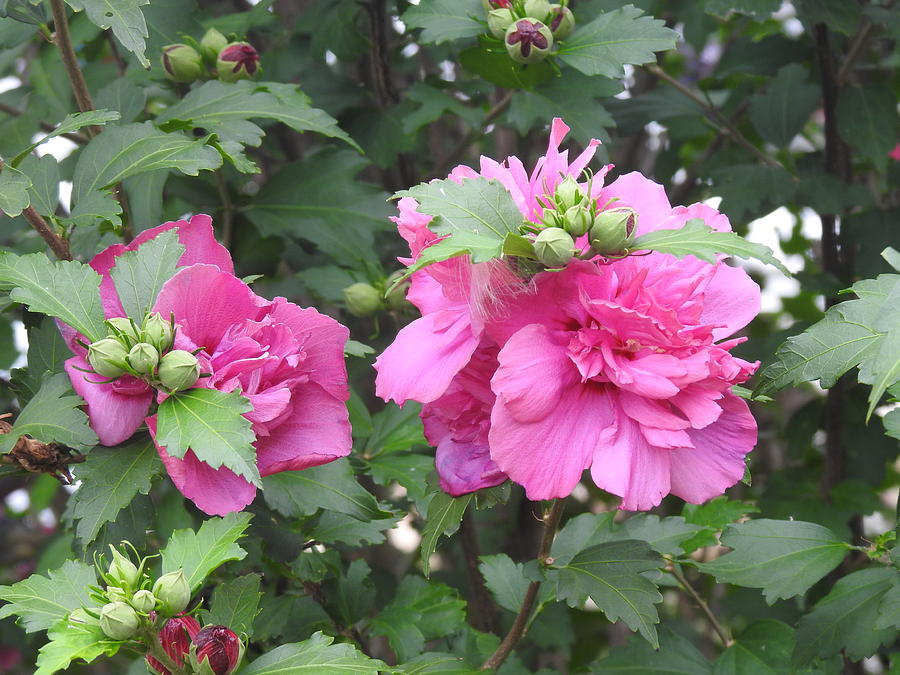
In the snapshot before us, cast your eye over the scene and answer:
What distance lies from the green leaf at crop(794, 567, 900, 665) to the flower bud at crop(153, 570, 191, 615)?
723 millimetres

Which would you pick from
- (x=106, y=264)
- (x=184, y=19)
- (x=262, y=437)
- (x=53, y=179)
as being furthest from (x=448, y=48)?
(x=262, y=437)

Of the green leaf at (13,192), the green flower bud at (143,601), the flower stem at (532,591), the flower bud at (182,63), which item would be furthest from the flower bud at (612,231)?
the flower bud at (182,63)

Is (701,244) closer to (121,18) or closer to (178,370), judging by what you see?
(178,370)

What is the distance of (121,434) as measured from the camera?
0.94 metres

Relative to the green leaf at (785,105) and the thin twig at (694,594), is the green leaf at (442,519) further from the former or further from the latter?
the green leaf at (785,105)

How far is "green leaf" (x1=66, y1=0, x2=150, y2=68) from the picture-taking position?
107 cm

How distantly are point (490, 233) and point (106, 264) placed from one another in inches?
18.0

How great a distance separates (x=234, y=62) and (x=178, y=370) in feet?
2.62

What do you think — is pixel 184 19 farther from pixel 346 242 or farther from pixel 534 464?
pixel 534 464

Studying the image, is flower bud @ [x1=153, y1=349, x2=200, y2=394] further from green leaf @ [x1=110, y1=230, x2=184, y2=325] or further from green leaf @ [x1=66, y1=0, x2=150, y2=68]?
green leaf @ [x1=66, y1=0, x2=150, y2=68]

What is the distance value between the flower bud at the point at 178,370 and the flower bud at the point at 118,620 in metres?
0.19

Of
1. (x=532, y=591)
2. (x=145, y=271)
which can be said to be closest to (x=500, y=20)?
(x=145, y=271)

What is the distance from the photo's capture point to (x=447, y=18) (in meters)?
1.45

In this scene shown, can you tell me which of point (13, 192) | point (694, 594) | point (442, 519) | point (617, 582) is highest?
point (13, 192)
